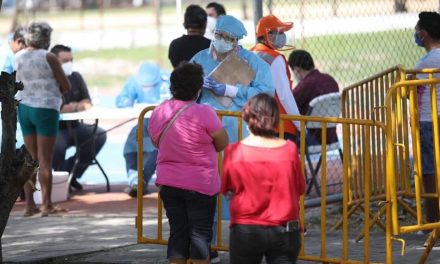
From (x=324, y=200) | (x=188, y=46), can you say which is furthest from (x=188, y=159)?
(x=188, y=46)

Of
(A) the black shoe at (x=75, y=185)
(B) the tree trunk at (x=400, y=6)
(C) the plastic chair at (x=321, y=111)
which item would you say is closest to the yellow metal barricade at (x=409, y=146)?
(C) the plastic chair at (x=321, y=111)

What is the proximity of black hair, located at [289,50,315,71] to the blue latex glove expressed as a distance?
13.9 feet

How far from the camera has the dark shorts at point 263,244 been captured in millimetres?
6816

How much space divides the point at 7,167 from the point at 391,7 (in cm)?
975

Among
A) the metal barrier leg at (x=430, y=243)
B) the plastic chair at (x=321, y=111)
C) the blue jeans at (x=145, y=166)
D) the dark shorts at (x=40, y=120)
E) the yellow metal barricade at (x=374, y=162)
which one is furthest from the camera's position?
the blue jeans at (x=145, y=166)

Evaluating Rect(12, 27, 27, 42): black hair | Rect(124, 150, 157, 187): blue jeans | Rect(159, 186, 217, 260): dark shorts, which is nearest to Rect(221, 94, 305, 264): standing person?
Rect(159, 186, 217, 260): dark shorts

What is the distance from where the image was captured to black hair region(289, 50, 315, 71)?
13.4 meters

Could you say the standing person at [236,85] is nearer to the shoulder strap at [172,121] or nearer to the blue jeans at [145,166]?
the shoulder strap at [172,121]

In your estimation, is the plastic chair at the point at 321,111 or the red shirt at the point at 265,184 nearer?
the red shirt at the point at 265,184

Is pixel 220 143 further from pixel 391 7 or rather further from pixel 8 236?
pixel 391 7

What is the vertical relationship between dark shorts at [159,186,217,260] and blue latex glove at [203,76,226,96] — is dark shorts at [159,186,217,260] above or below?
below

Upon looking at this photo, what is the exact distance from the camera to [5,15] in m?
61.1

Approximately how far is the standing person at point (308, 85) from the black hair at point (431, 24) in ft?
9.42

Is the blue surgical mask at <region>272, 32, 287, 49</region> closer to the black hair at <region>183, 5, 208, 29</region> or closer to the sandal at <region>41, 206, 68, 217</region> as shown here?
the black hair at <region>183, 5, 208, 29</region>
